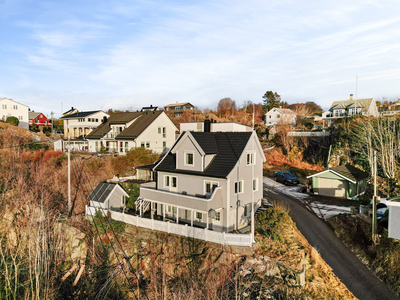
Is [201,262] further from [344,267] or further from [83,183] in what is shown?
[83,183]

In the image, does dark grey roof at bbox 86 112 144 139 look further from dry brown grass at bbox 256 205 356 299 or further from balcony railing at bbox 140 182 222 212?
dry brown grass at bbox 256 205 356 299

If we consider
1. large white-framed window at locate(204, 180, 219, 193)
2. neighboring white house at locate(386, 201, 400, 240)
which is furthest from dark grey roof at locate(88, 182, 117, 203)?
neighboring white house at locate(386, 201, 400, 240)

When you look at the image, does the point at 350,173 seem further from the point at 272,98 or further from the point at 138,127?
the point at 272,98

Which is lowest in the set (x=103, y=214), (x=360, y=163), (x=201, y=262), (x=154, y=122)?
(x=201, y=262)

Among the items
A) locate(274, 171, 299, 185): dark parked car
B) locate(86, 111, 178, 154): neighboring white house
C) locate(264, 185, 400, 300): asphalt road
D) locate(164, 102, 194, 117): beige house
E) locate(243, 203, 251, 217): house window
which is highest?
locate(164, 102, 194, 117): beige house

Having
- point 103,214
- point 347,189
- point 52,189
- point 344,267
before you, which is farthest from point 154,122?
point 344,267

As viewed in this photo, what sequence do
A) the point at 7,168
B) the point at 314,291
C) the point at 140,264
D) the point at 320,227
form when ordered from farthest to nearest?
the point at 7,168 → the point at 320,227 → the point at 140,264 → the point at 314,291

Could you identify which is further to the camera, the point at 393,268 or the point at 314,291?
the point at 393,268

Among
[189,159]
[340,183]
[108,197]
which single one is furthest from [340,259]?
[108,197]
